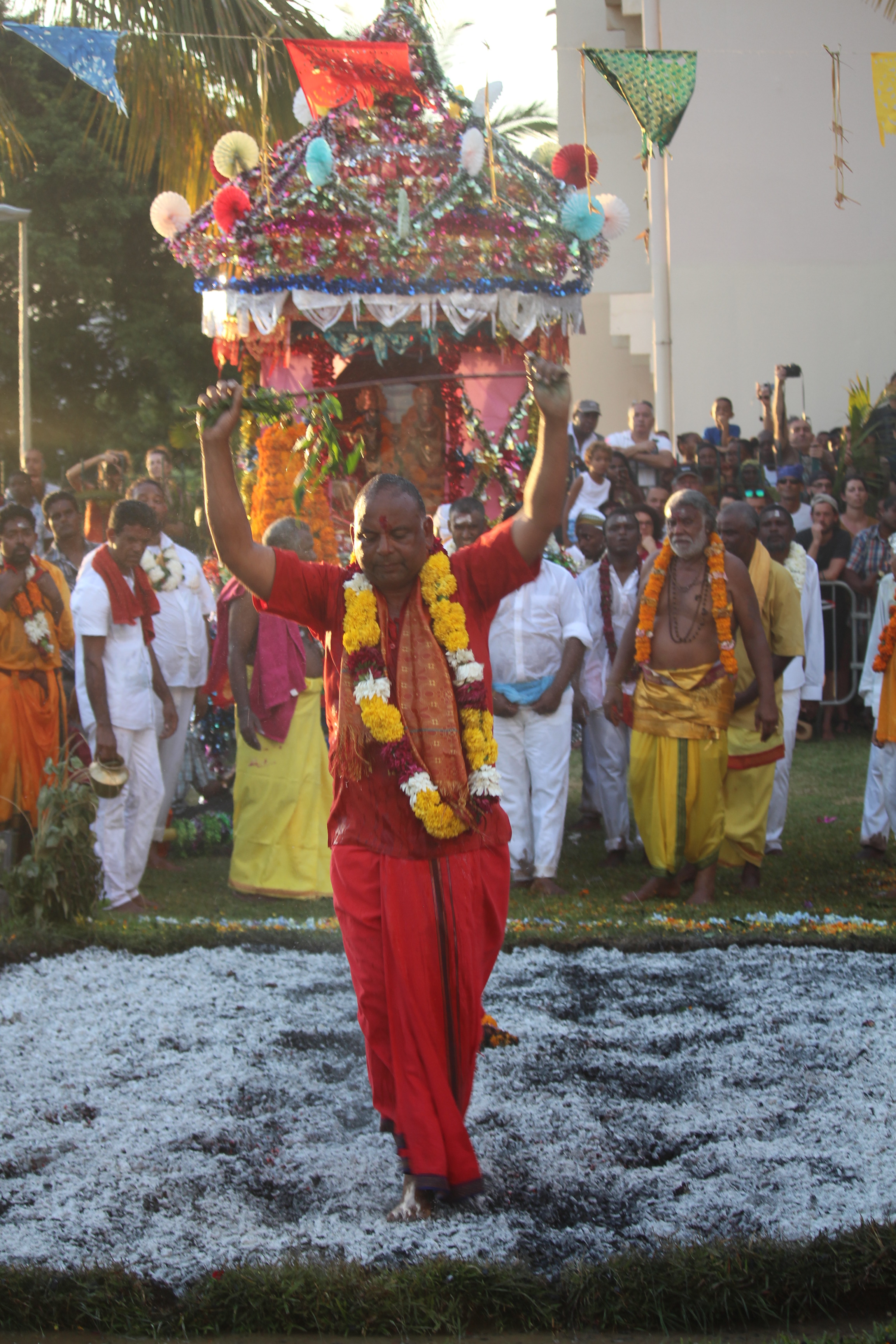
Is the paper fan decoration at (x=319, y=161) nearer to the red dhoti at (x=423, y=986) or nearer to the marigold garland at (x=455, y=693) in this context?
the marigold garland at (x=455, y=693)

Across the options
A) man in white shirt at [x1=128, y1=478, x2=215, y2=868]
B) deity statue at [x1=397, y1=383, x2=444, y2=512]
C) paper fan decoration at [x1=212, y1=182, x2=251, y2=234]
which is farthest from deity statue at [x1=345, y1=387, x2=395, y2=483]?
man in white shirt at [x1=128, y1=478, x2=215, y2=868]

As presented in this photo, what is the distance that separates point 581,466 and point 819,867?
5.34 m

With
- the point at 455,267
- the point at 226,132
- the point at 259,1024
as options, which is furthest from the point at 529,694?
the point at 226,132

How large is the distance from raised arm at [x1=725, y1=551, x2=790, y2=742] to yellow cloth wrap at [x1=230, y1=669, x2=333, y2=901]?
2.36 metres

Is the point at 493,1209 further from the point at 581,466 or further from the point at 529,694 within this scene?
the point at 581,466

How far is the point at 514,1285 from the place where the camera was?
3.28m

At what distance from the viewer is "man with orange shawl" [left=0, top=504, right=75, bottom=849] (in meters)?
7.54

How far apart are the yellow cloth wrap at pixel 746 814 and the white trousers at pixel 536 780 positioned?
3.02 ft

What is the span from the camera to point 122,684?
7.49m

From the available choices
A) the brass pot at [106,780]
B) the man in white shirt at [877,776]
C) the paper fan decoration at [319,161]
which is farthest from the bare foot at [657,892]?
the paper fan decoration at [319,161]

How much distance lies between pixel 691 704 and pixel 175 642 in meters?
3.26

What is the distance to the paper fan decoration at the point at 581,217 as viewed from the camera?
1078 cm

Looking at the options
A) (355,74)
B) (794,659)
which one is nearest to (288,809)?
(794,659)

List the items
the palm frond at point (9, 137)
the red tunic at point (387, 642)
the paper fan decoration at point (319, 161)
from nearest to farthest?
the red tunic at point (387, 642) → the paper fan decoration at point (319, 161) → the palm frond at point (9, 137)
